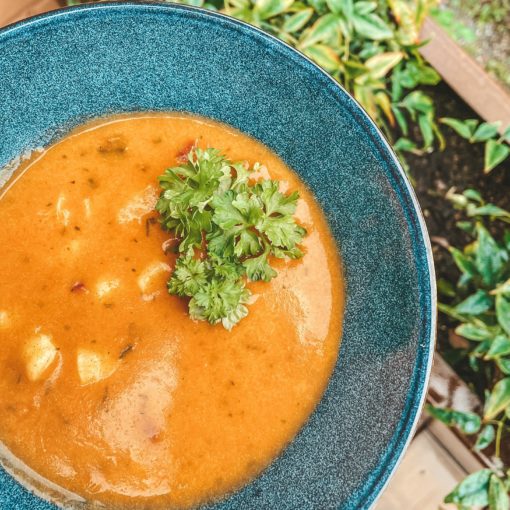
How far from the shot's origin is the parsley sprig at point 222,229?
158 cm

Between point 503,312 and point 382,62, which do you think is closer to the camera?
point 503,312

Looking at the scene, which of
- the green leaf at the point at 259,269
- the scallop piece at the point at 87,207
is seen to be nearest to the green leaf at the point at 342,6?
the green leaf at the point at 259,269

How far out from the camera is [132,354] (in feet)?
5.50

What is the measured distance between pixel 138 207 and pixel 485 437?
140cm

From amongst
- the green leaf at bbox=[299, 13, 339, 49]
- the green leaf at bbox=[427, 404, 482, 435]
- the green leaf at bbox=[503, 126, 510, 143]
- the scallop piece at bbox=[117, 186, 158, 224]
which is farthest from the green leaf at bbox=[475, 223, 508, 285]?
the scallop piece at bbox=[117, 186, 158, 224]

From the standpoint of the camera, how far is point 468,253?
2117 millimetres

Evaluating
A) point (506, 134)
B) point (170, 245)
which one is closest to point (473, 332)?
point (506, 134)

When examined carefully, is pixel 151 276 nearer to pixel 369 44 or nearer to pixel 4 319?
pixel 4 319

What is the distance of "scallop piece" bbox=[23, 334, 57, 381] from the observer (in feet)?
5.42

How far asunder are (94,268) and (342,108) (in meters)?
0.85

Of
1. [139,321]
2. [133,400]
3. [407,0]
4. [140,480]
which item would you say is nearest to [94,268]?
[139,321]

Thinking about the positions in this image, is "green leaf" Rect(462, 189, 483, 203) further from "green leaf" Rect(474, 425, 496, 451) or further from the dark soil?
"green leaf" Rect(474, 425, 496, 451)

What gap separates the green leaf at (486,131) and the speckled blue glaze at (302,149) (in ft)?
2.22

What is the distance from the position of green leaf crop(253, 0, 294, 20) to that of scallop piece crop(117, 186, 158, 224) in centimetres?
74
